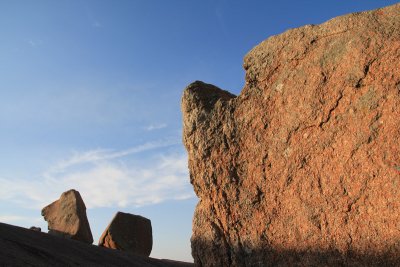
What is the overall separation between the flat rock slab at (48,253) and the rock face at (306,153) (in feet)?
8.31

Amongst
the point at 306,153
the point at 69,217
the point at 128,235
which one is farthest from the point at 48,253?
the point at 69,217

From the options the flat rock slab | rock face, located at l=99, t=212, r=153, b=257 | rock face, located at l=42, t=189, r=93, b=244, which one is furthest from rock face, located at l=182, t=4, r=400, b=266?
rock face, located at l=42, t=189, r=93, b=244

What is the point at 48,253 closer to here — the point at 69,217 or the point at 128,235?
the point at 128,235

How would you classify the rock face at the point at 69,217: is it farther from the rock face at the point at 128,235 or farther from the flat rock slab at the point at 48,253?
the flat rock slab at the point at 48,253

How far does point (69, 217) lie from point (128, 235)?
169 cm

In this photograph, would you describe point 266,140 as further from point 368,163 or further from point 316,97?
point 368,163

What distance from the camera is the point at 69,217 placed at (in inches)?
467

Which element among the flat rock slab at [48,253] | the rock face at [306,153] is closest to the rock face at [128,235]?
the flat rock slab at [48,253]

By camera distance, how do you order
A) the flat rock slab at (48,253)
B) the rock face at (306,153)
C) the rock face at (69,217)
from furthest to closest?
the rock face at (69,217) < the flat rock slab at (48,253) < the rock face at (306,153)

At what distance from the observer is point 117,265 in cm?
814

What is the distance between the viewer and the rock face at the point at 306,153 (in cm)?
331

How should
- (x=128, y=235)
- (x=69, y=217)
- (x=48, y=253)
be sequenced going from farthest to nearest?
(x=69, y=217) → (x=128, y=235) → (x=48, y=253)

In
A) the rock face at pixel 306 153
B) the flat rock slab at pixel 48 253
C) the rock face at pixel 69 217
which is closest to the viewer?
the rock face at pixel 306 153

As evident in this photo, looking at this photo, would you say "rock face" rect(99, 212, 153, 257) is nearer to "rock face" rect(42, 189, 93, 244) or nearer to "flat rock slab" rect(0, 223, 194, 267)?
"rock face" rect(42, 189, 93, 244)
